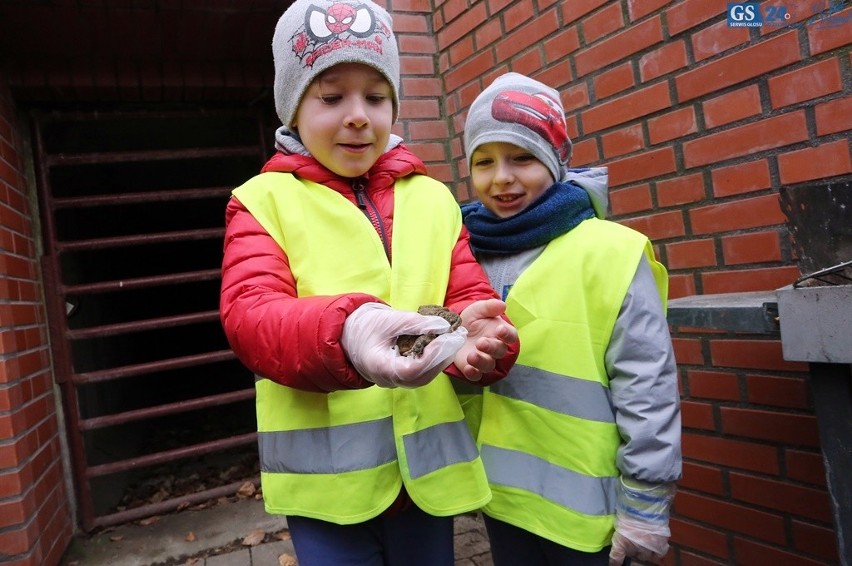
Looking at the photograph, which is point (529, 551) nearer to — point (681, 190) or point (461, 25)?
point (681, 190)

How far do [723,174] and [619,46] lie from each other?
612 mm

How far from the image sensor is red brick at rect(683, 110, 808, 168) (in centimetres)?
170

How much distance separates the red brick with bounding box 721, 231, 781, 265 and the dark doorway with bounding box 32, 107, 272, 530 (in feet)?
7.85

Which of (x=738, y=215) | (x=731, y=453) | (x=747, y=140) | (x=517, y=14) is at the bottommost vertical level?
(x=731, y=453)

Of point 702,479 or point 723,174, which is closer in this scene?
point 723,174

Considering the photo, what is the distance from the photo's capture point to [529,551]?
5.01 feet

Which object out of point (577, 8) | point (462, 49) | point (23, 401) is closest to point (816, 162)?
point (577, 8)

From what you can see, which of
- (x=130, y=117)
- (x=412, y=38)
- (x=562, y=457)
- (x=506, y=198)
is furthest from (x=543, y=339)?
(x=130, y=117)

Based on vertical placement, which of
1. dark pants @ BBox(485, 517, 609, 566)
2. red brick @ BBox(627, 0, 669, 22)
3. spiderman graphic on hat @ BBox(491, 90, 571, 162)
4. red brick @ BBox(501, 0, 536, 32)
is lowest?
dark pants @ BBox(485, 517, 609, 566)

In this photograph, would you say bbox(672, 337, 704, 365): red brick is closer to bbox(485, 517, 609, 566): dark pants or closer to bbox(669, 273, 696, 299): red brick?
bbox(669, 273, 696, 299): red brick

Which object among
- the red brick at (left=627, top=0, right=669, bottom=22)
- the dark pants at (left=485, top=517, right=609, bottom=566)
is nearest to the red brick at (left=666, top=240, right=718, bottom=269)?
the red brick at (left=627, top=0, right=669, bottom=22)

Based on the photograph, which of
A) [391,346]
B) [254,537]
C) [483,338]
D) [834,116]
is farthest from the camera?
[254,537]

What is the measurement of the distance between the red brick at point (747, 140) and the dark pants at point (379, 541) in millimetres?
1376

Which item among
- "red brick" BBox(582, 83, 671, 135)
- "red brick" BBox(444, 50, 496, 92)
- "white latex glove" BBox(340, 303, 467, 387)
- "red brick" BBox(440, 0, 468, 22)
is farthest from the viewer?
"red brick" BBox(440, 0, 468, 22)
